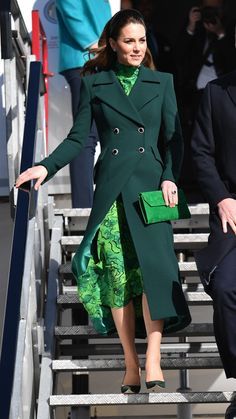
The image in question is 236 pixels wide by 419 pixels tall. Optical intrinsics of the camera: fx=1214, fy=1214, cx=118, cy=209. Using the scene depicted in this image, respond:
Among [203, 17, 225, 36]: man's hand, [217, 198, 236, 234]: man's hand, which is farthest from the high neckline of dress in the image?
[203, 17, 225, 36]: man's hand

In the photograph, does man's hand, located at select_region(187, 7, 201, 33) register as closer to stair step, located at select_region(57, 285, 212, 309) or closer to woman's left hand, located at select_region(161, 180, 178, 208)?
stair step, located at select_region(57, 285, 212, 309)

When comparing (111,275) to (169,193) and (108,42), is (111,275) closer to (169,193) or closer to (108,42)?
(169,193)

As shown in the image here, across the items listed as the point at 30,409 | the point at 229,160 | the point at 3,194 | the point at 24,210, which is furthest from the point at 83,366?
the point at 3,194

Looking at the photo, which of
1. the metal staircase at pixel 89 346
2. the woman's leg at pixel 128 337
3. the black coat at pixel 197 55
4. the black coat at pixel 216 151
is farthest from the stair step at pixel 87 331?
the black coat at pixel 197 55

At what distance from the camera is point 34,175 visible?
196 inches

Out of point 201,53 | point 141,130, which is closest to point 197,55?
point 201,53

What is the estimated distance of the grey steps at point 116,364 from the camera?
5230 mm

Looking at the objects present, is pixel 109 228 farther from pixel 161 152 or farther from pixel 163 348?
pixel 163 348

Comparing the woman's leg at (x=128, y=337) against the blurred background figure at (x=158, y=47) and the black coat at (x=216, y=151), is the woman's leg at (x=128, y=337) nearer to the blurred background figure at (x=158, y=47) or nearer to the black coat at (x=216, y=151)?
the black coat at (x=216, y=151)

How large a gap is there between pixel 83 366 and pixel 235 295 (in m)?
0.92

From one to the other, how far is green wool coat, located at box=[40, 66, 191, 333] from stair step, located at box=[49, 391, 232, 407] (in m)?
0.31

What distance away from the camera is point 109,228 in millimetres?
5160

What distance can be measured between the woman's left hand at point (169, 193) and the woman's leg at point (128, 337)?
46 centimetres

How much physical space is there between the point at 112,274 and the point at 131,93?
79cm
